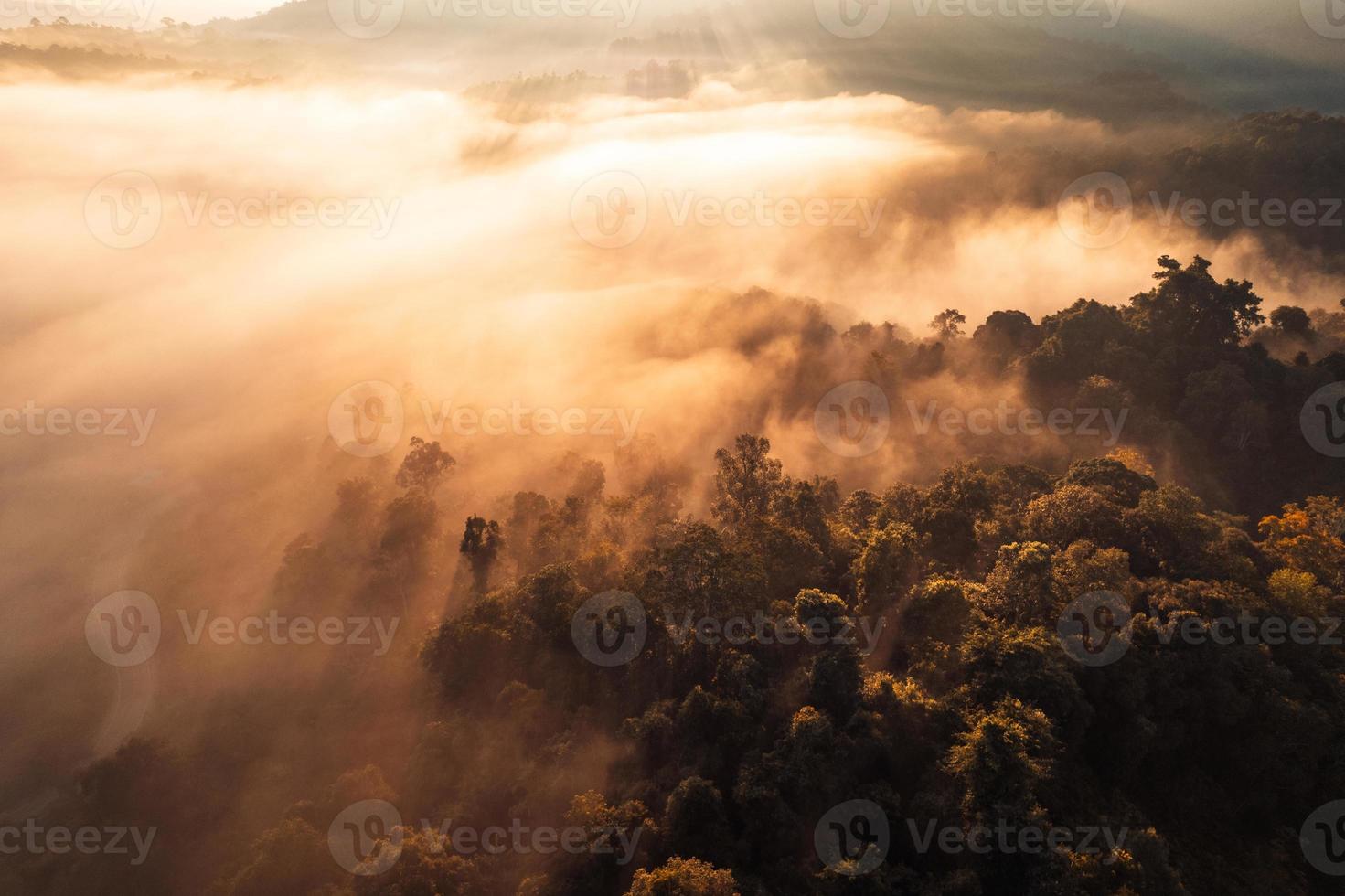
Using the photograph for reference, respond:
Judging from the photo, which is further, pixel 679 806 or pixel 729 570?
pixel 729 570

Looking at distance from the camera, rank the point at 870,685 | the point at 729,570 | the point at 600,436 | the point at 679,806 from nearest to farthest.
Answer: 1. the point at 679,806
2. the point at 870,685
3. the point at 729,570
4. the point at 600,436

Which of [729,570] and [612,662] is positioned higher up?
[729,570]

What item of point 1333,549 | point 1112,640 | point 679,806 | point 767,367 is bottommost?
point 679,806

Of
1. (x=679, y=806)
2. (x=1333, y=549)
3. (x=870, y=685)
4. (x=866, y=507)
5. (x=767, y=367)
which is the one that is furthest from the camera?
(x=767, y=367)

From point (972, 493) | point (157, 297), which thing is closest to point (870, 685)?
point (972, 493)

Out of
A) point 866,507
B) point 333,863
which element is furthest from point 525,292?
point 333,863

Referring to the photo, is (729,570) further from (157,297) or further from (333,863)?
(157,297)
